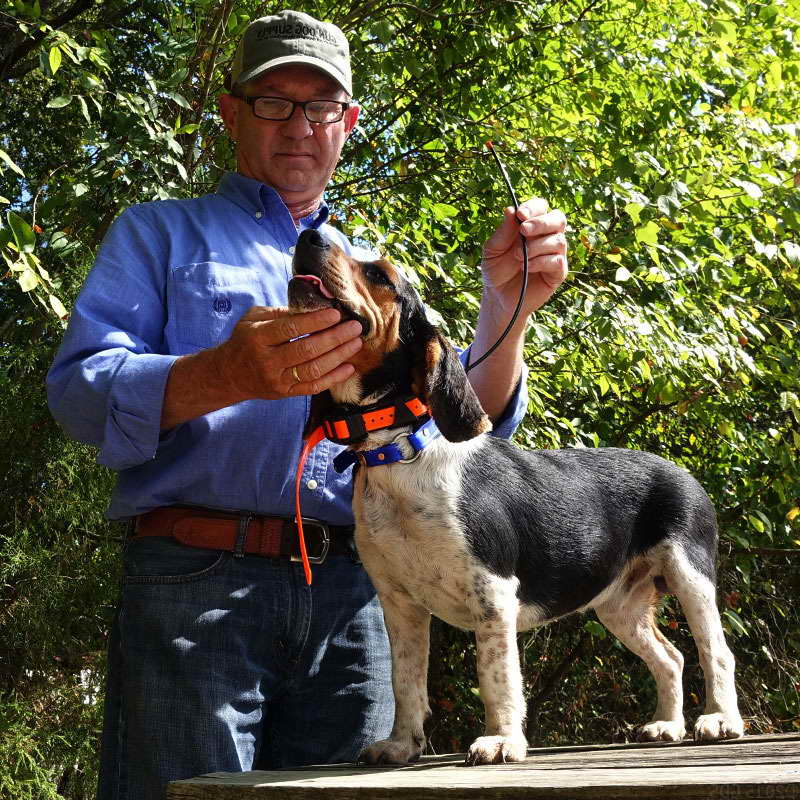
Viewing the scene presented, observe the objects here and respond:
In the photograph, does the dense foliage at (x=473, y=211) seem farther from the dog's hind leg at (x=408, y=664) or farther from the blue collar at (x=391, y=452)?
the dog's hind leg at (x=408, y=664)

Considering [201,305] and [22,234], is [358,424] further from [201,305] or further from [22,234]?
[22,234]

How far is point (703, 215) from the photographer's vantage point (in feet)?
17.2

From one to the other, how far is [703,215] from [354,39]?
8.21ft

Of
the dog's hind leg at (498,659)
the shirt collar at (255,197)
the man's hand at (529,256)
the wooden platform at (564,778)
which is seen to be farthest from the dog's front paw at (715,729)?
the shirt collar at (255,197)

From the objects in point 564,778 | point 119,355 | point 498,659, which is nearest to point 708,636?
point 498,659

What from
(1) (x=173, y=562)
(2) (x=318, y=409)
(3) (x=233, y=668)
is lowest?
(3) (x=233, y=668)

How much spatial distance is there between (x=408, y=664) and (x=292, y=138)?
5.65 ft

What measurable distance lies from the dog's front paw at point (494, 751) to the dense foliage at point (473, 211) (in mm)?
2845

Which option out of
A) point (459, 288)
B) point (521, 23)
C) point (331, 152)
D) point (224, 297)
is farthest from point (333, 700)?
point (521, 23)

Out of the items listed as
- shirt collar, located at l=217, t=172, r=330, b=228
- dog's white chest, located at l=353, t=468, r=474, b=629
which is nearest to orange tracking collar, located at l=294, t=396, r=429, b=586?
dog's white chest, located at l=353, t=468, r=474, b=629

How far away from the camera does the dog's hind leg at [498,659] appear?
252 centimetres

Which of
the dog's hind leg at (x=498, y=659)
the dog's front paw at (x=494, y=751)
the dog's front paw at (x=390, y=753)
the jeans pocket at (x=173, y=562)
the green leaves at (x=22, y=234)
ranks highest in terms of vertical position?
the green leaves at (x=22, y=234)

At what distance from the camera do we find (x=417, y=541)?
2674mm

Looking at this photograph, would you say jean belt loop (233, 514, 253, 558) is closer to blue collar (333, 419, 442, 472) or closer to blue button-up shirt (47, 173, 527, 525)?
blue button-up shirt (47, 173, 527, 525)
